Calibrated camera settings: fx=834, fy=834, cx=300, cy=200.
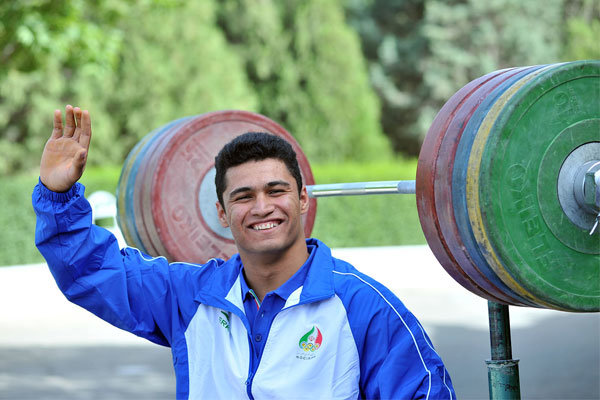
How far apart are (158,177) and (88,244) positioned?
1.16m

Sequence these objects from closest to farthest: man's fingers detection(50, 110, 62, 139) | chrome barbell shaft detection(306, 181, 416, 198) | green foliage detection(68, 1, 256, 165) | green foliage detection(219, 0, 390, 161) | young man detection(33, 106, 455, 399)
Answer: young man detection(33, 106, 455, 399)
man's fingers detection(50, 110, 62, 139)
chrome barbell shaft detection(306, 181, 416, 198)
green foliage detection(68, 1, 256, 165)
green foliage detection(219, 0, 390, 161)

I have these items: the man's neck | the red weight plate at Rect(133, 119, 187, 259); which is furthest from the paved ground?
the man's neck

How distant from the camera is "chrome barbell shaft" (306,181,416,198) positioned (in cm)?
273

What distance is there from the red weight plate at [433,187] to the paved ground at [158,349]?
12.6ft

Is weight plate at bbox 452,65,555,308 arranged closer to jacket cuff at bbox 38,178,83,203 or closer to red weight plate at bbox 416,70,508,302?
red weight plate at bbox 416,70,508,302

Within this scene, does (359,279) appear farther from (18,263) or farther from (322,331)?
(18,263)

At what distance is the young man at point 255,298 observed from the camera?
214cm

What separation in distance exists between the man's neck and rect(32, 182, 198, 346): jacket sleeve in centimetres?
28

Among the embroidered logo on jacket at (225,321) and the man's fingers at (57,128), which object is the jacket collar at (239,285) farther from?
the man's fingers at (57,128)

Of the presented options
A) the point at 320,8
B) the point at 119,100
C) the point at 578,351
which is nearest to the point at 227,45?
the point at 320,8

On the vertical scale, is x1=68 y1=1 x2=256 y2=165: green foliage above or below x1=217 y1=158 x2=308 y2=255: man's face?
above

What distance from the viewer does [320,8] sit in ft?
68.1

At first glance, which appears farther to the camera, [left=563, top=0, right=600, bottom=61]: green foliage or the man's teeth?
[left=563, top=0, right=600, bottom=61]: green foliage

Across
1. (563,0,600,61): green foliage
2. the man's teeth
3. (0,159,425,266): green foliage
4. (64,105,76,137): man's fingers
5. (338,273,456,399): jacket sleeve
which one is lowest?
(338,273,456,399): jacket sleeve
